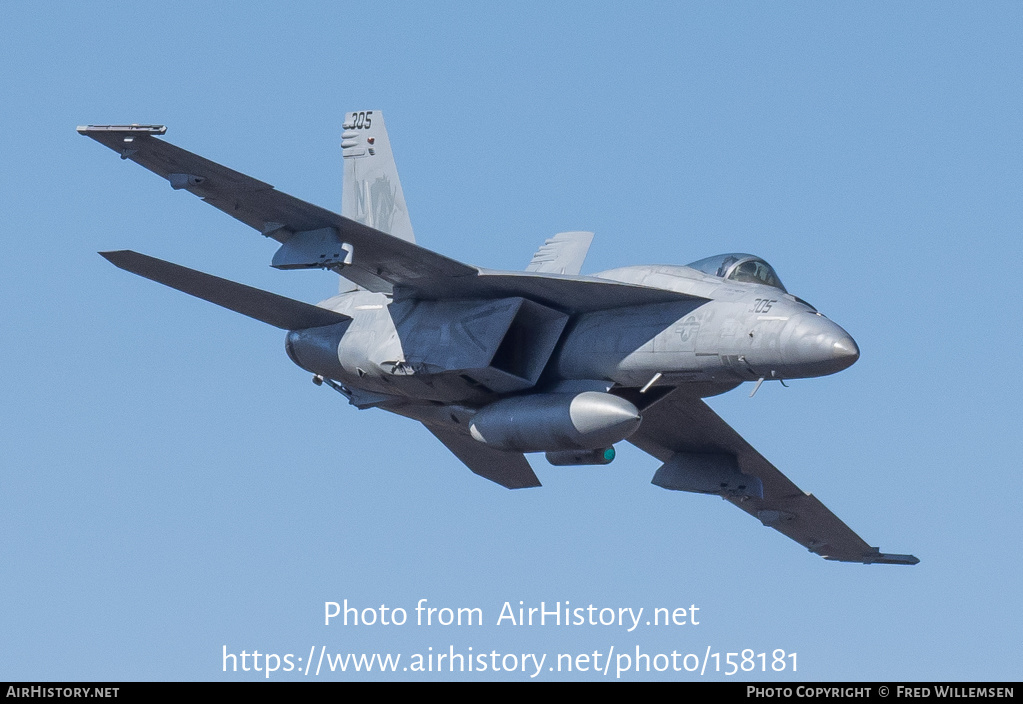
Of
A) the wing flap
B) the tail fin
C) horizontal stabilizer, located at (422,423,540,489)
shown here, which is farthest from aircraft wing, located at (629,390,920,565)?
the tail fin

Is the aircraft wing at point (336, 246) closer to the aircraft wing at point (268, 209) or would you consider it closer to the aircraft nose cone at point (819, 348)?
the aircraft wing at point (268, 209)

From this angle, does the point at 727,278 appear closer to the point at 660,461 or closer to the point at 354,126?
the point at 660,461

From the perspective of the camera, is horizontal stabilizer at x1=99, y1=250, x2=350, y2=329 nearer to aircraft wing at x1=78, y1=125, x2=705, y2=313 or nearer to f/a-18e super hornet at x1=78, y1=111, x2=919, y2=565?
f/a-18e super hornet at x1=78, y1=111, x2=919, y2=565

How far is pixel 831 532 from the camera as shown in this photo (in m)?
29.5

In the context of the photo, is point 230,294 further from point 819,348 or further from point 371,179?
point 819,348

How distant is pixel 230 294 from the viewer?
2480cm

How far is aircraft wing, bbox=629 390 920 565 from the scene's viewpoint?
26.0 meters

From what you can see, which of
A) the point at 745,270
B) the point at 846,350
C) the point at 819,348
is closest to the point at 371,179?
the point at 745,270

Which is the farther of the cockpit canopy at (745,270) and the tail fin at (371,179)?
the tail fin at (371,179)

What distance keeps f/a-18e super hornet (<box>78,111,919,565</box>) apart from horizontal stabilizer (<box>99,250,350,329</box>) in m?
0.03

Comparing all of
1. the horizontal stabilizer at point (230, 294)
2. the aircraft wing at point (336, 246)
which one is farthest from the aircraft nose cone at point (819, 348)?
the horizontal stabilizer at point (230, 294)

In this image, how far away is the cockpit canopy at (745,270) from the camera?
22.7 m

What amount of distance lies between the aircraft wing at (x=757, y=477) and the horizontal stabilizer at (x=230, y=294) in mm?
5655

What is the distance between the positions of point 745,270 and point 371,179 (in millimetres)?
8034
